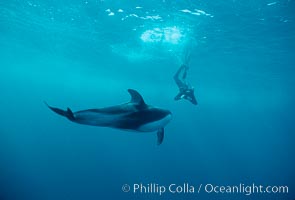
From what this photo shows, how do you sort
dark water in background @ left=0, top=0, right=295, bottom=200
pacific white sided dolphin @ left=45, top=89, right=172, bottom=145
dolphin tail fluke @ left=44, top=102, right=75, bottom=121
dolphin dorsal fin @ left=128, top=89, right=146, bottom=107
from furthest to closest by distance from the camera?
dark water in background @ left=0, top=0, right=295, bottom=200 → dolphin dorsal fin @ left=128, top=89, right=146, bottom=107 → pacific white sided dolphin @ left=45, top=89, right=172, bottom=145 → dolphin tail fluke @ left=44, top=102, right=75, bottom=121

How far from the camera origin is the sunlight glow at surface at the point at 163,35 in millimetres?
20184

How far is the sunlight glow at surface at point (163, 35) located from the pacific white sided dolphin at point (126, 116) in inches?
632

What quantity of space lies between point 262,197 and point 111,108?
123 ft

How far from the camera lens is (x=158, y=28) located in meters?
20.1

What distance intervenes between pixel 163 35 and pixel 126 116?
1873 centimetres

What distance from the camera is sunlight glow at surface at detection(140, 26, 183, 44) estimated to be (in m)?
20.2

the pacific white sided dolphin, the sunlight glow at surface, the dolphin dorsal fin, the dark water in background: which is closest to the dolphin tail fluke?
the pacific white sided dolphin

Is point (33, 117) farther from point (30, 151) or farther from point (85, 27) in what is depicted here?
point (85, 27)

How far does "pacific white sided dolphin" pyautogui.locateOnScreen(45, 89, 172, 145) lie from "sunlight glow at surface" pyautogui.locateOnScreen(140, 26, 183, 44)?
16049mm

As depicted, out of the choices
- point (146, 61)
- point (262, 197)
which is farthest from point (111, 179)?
point (262, 197)

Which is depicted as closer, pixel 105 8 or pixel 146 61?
pixel 105 8

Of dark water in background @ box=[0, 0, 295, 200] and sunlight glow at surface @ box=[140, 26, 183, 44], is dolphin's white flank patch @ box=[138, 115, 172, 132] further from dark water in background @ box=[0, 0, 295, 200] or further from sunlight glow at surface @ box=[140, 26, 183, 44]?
sunlight glow at surface @ box=[140, 26, 183, 44]

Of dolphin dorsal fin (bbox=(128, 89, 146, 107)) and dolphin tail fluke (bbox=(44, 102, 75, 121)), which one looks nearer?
dolphin tail fluke (bbox=(44, 102, 75, 121))

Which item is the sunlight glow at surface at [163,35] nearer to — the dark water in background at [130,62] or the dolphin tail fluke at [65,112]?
the dark water in background at [130,62]
